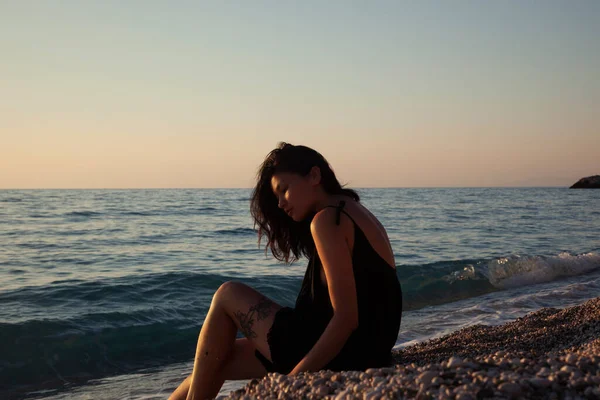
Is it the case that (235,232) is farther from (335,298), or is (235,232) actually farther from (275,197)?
(335,298)

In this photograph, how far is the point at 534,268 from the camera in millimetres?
12258

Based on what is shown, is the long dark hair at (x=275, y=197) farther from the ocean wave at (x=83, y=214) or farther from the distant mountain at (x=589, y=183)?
the distant mountain at (x=589, y=183)

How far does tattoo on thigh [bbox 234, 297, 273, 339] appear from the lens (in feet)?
11.2

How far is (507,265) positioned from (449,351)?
7.78 meters

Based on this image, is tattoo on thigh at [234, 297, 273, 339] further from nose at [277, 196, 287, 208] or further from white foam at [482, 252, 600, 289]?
white foam at [482, 252, 600, 289]

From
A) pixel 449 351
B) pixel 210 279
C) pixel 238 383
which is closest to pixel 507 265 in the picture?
pixel 210 279

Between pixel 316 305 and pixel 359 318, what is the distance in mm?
258

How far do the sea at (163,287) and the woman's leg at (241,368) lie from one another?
4.90 feet

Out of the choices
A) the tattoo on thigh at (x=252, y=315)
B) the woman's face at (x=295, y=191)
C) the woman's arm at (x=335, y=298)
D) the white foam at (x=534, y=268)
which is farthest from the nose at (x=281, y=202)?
the white foam at (x=534, y=268)

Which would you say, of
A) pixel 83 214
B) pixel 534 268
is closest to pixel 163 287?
pixel 534 268

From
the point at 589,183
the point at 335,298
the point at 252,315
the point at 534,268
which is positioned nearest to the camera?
the point at 335,298

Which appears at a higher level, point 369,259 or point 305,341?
point 369,259

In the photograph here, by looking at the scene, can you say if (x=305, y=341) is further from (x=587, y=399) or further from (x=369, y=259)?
(x=587, y=399)

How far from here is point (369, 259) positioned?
318cm
